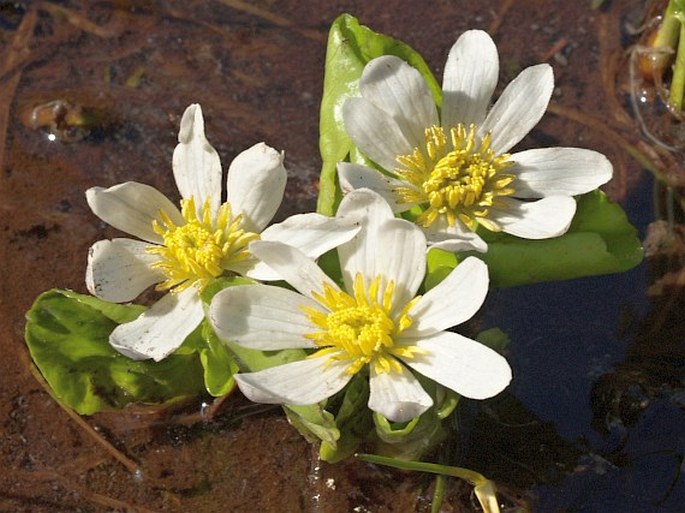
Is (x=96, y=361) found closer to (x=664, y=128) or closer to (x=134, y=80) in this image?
(x=134, y=80)

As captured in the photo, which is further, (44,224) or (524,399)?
(44,224)

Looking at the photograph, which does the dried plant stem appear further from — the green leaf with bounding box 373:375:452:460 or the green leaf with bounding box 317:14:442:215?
the green leaf with bounding box 317:14:442:215

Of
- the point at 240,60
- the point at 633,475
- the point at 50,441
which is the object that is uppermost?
the point at 240,60

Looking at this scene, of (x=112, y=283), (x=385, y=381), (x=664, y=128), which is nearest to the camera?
(x=385, y=381)

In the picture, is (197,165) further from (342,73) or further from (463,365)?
(463,365)

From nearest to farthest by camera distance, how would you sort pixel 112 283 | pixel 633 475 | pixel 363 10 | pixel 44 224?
pixel 112 283 → pixel 633 475 → pixel 44 224 → pixel 363 10

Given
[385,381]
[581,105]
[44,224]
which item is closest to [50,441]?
[44,224]

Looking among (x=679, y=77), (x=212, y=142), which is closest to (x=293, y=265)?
(x=212, y=142)
